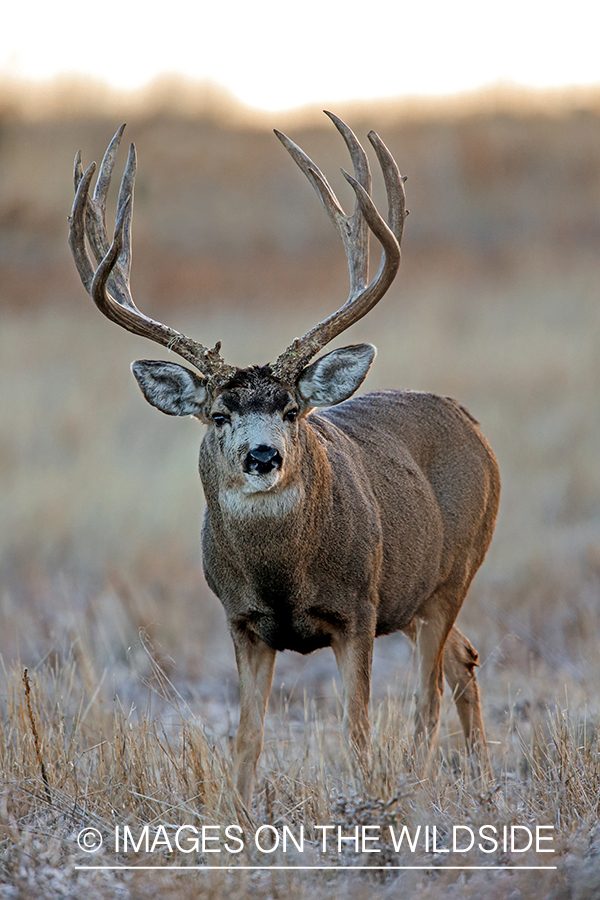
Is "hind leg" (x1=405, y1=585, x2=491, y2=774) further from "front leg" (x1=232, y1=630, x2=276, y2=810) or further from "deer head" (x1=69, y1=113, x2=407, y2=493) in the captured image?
"deer head" (x1=69, y1=113, x2=407, y2=493)

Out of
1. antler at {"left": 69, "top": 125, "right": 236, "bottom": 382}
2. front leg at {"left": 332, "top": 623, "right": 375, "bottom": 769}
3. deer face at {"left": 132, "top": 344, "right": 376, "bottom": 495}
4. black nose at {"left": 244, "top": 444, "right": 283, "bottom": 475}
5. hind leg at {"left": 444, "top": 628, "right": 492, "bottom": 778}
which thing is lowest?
hind leg at {"left": 444, "top": 628, "right": 492, "bottom": 778}

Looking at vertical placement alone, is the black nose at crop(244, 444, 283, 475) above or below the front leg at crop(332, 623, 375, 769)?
above

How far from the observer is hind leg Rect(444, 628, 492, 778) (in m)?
6.39

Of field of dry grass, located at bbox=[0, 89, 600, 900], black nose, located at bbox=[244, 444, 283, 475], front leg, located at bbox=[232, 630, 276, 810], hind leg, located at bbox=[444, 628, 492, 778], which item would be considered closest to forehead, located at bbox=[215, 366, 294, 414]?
black nose, located at bbox=[244, 444, 283, 475]

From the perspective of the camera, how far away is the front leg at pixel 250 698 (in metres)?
5.37

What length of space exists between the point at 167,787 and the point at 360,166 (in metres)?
3.04

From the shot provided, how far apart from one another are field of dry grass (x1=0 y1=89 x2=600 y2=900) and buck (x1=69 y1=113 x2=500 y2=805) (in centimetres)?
45

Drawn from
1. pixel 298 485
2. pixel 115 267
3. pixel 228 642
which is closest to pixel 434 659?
pixel 298 485

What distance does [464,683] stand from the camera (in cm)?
656

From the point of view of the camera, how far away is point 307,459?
17.3 feet

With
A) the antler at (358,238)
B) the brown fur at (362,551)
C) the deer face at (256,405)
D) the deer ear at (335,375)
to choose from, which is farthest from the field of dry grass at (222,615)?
the antler at (358,238)

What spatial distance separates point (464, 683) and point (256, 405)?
2377 mm

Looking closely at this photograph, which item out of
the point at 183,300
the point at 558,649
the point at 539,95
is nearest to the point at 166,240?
the point at 183,300

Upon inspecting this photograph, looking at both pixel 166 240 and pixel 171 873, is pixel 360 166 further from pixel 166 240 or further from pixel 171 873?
pixel 166 240
